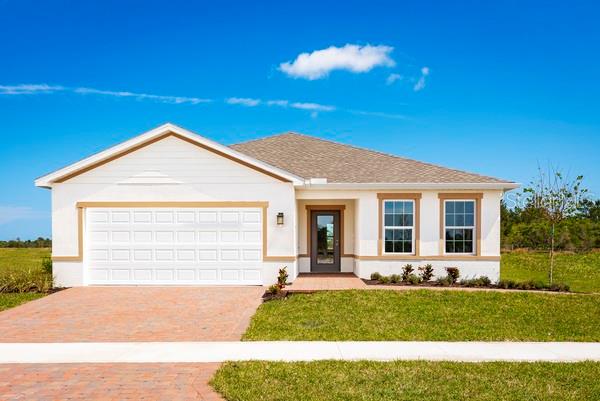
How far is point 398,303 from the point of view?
12.4 m

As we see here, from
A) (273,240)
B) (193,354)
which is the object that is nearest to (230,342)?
(193,354)

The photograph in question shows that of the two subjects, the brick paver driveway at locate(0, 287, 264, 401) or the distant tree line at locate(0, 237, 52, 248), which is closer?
the brick paver driveway at locate(0, 287, 264, 401)

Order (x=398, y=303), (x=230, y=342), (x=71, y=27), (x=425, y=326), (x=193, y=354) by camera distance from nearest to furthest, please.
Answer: (x=193, y=354) < (x=230, y=342) < (x=425, y=326) < (x=398, y=303) < (x=71, y=27)

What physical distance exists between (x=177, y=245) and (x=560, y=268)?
763 inches

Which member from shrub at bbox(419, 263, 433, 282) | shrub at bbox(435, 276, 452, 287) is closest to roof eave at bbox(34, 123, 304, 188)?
shrub at bbox(419, 263, 433, 282)

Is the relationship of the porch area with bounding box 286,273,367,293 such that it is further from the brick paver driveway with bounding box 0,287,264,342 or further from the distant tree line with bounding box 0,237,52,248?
the distant tree line with bounding box 0,237,52,248

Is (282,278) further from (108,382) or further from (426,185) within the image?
(108,382)

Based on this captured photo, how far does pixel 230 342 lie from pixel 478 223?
37.2ft

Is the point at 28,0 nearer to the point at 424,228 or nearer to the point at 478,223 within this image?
the point at 424,228

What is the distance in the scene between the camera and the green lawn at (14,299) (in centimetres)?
1283

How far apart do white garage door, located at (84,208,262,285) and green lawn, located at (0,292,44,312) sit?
1926mm

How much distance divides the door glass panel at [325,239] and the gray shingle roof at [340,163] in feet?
6.34

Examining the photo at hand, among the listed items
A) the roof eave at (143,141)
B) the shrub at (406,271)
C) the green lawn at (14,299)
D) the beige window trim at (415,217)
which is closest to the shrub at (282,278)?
the roof eave at (143,141)

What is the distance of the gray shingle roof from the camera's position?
17.0 m
